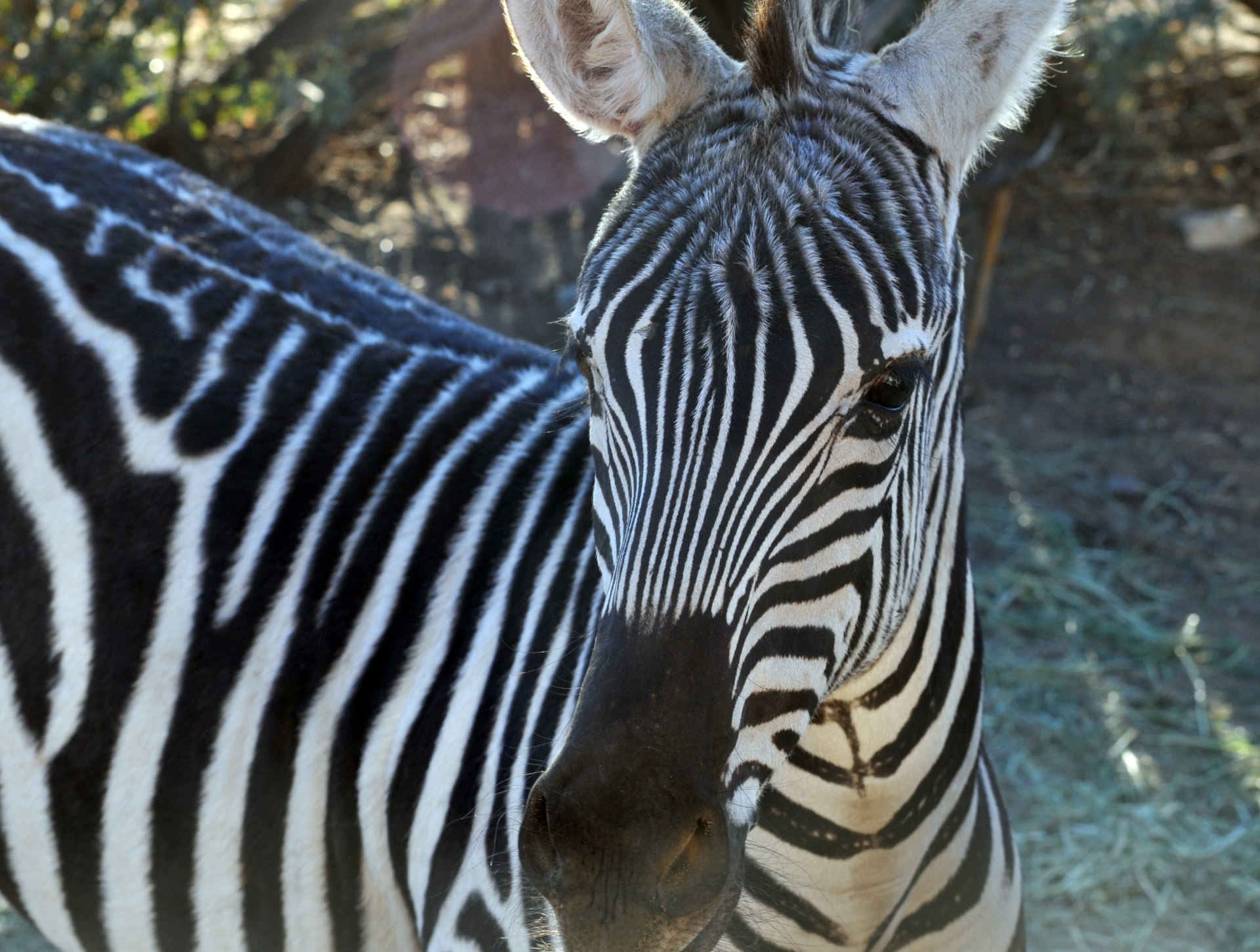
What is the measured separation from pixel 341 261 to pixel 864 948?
7.80ft

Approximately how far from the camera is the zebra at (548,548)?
1759mm

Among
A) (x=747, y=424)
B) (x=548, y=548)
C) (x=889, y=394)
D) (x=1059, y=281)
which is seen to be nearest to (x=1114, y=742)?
(x=548, y=548)

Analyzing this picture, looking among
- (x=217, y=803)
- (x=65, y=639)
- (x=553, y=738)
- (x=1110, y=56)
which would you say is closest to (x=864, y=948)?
(x=553, y=738)

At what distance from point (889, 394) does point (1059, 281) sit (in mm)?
7197

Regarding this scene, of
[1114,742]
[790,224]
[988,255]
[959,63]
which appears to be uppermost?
[959,63]

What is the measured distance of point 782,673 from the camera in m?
1.82

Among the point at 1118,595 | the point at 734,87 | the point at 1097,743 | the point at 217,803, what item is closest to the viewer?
the point at 734,87

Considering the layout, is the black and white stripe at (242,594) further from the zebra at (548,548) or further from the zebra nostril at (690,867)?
the zebra nostril at (690,867)

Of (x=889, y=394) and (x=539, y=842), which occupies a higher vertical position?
(x=889, y=394)

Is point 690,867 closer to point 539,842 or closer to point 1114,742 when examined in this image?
point 539,842

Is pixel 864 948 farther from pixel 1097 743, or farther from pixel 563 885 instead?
pixel 1097 743

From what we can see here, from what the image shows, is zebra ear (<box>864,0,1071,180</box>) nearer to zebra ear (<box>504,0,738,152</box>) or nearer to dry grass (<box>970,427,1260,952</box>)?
zebra ear (<box>504,0,738,152</box>)

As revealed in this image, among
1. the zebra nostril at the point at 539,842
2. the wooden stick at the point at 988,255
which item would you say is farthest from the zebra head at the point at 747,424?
the wooden stick at the point at 988,255

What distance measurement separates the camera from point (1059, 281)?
834 centimetres
